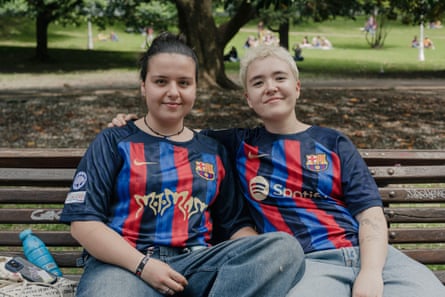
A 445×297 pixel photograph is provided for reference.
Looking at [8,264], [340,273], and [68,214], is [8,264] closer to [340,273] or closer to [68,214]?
[68,214]

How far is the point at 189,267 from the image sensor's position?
8.88ft

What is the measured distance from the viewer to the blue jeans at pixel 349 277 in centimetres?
259

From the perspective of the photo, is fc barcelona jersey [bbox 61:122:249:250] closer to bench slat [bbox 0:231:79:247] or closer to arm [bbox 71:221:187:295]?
arm [bbox 71:221:187:295]

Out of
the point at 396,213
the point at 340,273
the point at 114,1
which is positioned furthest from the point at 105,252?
the point at 114,1

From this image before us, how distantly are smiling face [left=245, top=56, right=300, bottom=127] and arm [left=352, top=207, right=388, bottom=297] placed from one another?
0.63 metres

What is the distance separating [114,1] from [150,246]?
26.1 meters

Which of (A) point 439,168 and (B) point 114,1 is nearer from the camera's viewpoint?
(A) point 439,168

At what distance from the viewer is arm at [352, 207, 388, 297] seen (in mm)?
2615

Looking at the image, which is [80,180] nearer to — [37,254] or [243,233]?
[37,254]

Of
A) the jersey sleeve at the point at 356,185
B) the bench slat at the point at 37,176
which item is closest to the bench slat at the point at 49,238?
the bench slat at the point at 37,176

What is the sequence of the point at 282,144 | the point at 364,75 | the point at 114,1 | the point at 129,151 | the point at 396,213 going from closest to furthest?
the point at 129,151 < the point at 282,144 < the point at 396,213 < the point at 364,75 < the point at 114,1

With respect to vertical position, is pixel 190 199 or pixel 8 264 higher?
pixel 190 199

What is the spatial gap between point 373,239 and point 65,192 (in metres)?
1.60

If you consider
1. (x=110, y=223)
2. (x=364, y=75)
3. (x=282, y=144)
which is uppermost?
(x=282, y=144)
